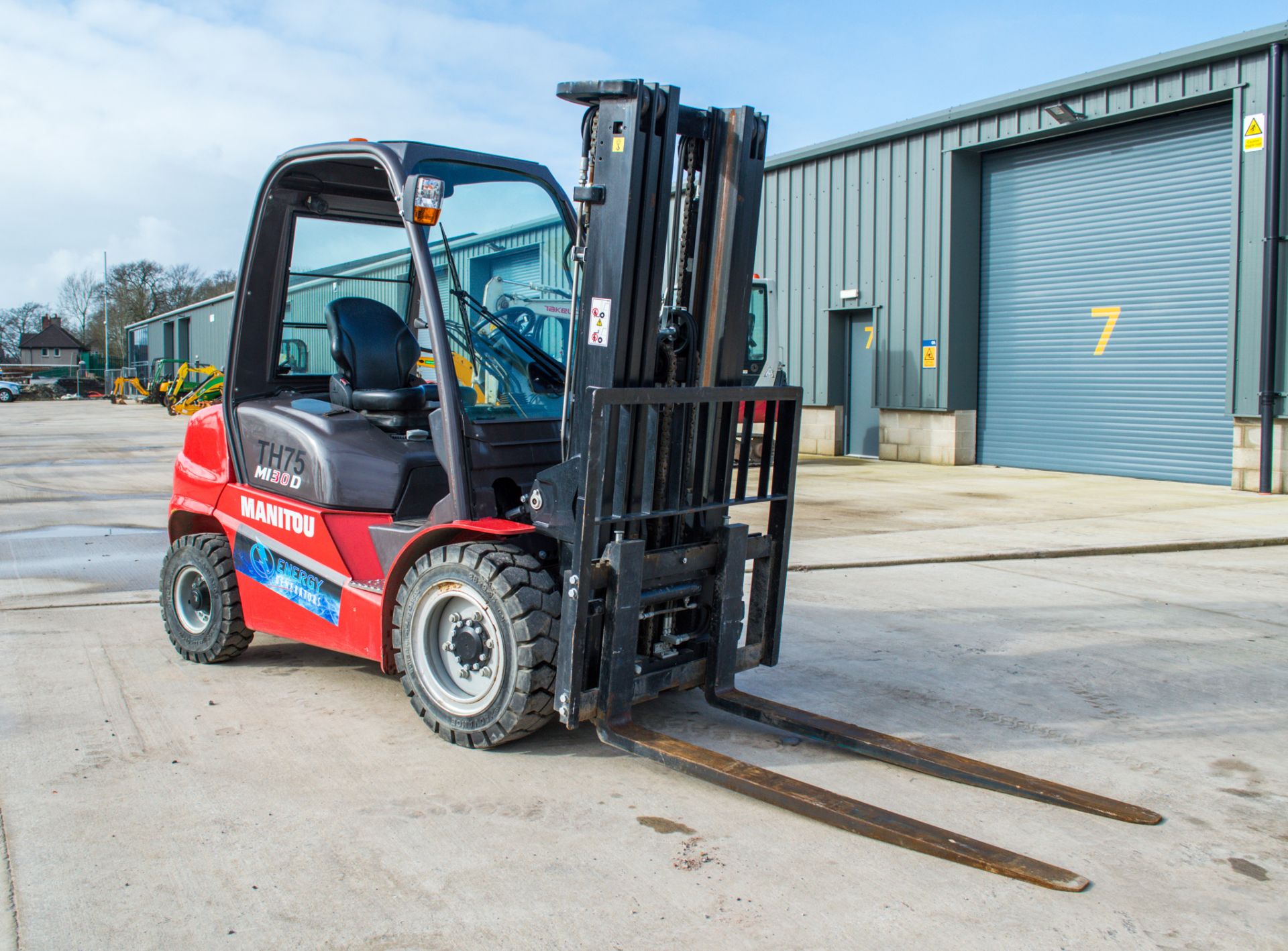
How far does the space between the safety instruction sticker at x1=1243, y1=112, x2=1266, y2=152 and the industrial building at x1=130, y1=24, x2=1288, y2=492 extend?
2 centimetres

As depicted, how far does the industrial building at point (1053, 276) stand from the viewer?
14438 mm

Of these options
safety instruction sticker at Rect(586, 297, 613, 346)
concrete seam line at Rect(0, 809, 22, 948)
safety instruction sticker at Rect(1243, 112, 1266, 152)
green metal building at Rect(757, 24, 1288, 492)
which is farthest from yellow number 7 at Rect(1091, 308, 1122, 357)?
concrete seam line at Rect(0, 809, 22, 948)

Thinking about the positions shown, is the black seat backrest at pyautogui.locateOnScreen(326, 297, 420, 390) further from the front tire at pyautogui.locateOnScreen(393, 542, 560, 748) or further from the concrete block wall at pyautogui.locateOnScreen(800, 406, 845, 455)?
the concrete block wall at pyautogui.locateOnScreen(800, 406, 845, 455)

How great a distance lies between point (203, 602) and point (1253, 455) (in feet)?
43.0

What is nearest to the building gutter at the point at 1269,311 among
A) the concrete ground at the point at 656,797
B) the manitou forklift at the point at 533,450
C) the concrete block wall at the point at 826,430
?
the concrete ground at the point at 656,797

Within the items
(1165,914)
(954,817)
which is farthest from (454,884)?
(1165,914)

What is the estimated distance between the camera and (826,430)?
21.5 meters

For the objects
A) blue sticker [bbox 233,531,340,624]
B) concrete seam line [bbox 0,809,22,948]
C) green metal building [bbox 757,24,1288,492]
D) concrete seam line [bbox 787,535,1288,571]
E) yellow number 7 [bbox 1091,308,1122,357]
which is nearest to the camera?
concrete seam line [bbox 0,809,22,948]

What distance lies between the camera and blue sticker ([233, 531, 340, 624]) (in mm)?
4855

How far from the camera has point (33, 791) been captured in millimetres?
3857

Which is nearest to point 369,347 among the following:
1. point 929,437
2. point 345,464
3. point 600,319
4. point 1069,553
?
point 345,464

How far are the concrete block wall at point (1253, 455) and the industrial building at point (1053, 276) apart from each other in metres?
0.03

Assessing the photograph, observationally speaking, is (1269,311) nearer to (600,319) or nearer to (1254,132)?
(1254,132)

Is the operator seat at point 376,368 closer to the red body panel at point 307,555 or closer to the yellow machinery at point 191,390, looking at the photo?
the red body panel at point 307,555
